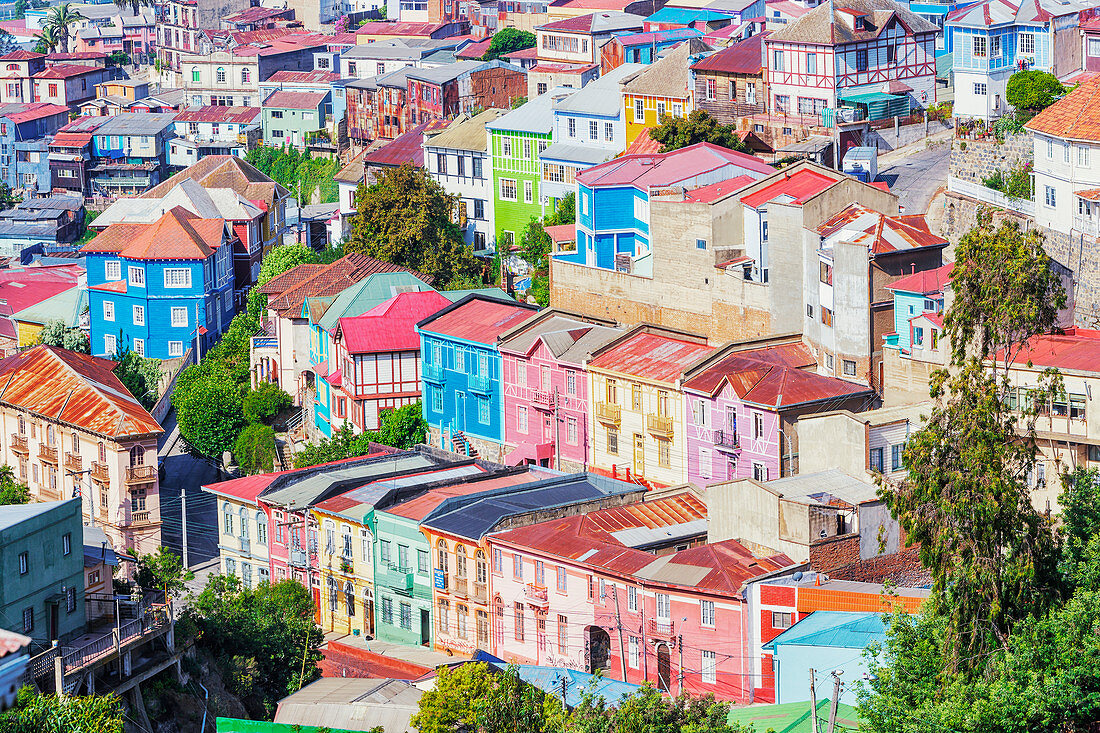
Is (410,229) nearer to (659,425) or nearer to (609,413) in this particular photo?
(609,413)

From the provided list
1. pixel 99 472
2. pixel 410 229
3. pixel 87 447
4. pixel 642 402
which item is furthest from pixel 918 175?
pixel 87 447

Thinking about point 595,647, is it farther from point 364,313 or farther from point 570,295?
point 364,313

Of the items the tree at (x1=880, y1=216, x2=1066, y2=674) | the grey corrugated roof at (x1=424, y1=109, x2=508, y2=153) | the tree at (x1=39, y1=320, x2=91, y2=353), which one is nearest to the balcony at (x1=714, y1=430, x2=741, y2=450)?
the tree at (x1=880, y1=216, x2=1066, y2=674)

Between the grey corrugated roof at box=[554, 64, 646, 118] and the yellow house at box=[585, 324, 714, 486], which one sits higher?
the grey corrugated roof at box=[554, 64, 646, 118]

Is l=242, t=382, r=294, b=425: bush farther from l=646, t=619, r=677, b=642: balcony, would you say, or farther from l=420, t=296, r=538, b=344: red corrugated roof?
l=646, t=619, r=677, b=642: balcony

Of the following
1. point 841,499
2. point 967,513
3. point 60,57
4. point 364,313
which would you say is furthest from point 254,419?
point 60,57
